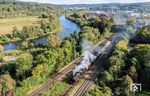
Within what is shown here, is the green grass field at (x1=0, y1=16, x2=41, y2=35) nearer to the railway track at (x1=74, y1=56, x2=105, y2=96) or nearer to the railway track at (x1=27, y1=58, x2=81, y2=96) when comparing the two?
the railway track at (x1=27, y1=58, x2=81, y2=96)

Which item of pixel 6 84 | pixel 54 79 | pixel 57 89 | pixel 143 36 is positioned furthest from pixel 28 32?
pixel 6 84

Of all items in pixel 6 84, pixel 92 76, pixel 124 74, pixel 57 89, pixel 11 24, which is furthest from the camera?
pixel 11 24

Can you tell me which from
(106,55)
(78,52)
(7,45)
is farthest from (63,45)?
(7,45)

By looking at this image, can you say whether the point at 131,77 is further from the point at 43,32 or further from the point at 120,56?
the point at 43,32

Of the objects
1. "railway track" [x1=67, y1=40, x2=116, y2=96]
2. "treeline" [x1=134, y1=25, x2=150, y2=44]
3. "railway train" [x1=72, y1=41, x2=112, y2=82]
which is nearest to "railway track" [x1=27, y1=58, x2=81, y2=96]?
"railway train" [x1=72, y1=41, x2=112, y2=82]

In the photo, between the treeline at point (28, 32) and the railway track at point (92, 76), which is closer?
the railway track at point (92, 76)

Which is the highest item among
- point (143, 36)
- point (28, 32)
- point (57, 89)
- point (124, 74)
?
point (143, 36)

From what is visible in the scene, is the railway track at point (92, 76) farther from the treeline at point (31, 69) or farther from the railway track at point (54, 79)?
→ the treeline at point (31, 69)

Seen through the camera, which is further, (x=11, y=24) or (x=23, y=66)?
(x=11, y=24)

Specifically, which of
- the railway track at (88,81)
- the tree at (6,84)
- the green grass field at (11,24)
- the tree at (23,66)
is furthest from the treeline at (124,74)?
the green grass field at (11,24)

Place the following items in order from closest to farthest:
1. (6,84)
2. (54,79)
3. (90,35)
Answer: (6,84)
(54,79)
(90,35)

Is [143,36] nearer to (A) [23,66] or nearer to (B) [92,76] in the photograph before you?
(B) [92,76]
